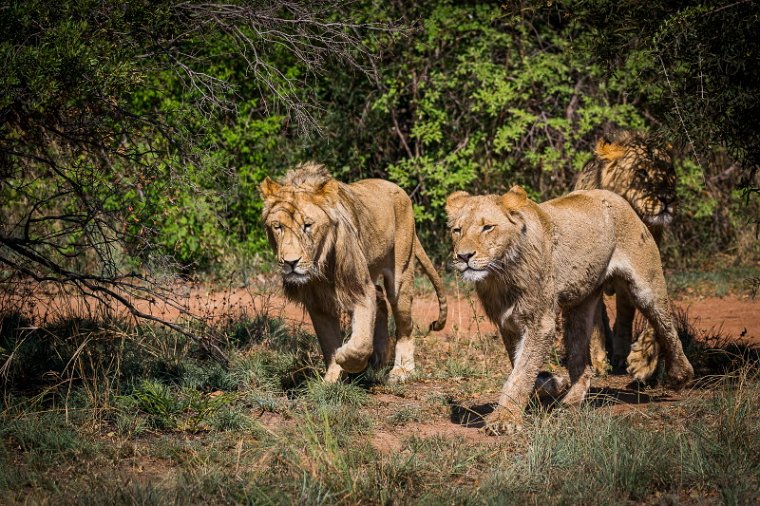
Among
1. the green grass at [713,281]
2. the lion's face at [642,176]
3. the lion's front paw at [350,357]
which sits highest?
the lion's face at [642,176]

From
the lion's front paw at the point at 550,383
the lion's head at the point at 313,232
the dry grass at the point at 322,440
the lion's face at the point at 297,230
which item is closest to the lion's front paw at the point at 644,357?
the dry grass at the point at 322,440

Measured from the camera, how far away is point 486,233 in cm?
530

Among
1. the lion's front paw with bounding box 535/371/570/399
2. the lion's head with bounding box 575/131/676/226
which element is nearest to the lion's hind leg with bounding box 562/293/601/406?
the lion's front paw with bounding box 535/371/570/399

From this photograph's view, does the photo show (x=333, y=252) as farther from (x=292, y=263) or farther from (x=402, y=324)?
(x=402, y=324)

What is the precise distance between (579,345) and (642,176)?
1882 millimetres

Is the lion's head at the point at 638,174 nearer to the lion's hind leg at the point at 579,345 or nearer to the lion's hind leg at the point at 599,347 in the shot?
the lion's hind leg at the point at 599,347

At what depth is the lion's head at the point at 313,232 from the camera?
5.96 meters

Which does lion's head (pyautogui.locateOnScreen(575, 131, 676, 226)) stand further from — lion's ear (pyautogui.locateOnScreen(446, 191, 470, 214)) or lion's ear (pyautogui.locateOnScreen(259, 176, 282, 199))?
lion's ear (pyautogui.locateOnScreen(259, 176, 282, 199))

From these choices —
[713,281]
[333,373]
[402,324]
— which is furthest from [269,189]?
[713,281]

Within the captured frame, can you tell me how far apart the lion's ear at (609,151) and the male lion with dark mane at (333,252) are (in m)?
1.79

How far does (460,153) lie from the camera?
464 inches

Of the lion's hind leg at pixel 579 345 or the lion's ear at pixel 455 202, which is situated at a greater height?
the lion's ear at pixel 455 202

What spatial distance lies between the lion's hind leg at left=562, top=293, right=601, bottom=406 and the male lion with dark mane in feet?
4.23

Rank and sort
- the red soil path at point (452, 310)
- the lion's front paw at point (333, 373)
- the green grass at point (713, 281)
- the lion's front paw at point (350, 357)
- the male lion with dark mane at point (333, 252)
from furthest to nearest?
the green grass at point (713, 281), the red soil path at point (452, 310), the lion's front paw at point (333, 373), the lion's front paw at point (350, 357), the male lion with dark mane at point (333, 252)
